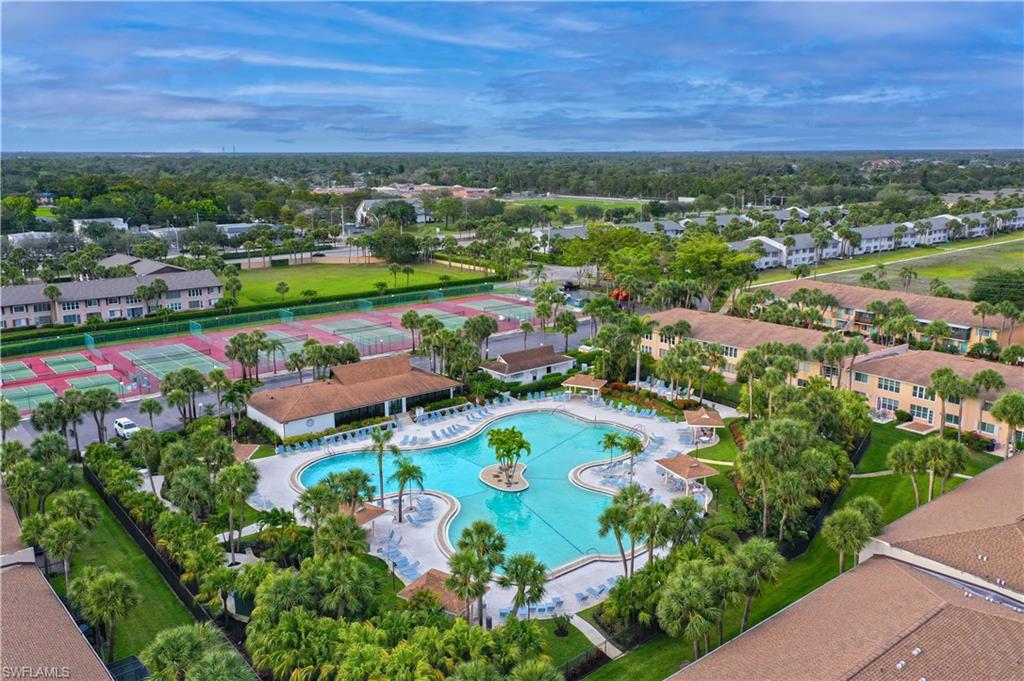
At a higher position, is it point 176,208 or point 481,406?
point 176,208

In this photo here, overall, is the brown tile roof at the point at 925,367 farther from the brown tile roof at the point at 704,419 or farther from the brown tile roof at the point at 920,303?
the brown tile roof at the point at 920,303

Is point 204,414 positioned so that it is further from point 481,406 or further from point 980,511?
point 980,511

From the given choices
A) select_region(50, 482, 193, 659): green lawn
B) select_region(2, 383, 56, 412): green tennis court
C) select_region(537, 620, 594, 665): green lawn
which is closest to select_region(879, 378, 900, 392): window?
select_region(537, 620, 594, 665): green lawn

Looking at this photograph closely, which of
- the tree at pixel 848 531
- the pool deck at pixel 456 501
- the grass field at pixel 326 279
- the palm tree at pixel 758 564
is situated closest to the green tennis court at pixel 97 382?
the pool deck at pixel 456 501

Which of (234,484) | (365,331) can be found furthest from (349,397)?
(365,331)

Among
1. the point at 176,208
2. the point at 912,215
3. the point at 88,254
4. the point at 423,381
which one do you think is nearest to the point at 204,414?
the point at 423,381

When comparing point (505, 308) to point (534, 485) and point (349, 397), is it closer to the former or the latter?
point (349, 397)
